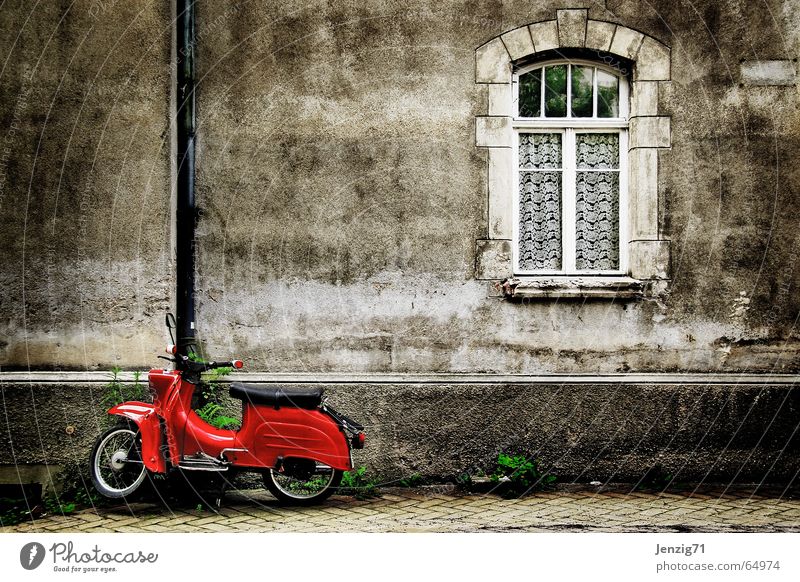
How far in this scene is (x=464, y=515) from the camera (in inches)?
238

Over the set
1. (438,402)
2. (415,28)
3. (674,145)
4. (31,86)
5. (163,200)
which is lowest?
(438,402)

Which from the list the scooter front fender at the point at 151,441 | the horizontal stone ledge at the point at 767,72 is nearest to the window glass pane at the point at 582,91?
the horizontal stone ledge at the point at 767,72

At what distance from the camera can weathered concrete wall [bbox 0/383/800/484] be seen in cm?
684

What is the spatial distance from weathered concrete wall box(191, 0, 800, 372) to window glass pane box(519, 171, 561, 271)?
17.4 inches

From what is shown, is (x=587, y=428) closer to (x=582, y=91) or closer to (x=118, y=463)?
(x=582, y=91)

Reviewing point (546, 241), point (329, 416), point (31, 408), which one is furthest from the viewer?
point (546, 241)

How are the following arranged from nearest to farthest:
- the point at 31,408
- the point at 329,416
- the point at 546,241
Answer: the point at 329,416
the point at 31,408
the point at 546,241

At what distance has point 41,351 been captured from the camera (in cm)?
673

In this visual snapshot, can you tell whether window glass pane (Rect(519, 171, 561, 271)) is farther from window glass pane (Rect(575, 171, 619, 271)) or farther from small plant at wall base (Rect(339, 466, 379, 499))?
small plant at wall base (Rect(339, 466, 379, 499))

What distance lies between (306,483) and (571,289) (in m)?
2.72

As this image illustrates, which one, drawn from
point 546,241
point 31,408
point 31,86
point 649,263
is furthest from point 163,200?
point 649,263

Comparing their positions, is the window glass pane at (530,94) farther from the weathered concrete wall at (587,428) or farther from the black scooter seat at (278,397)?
the black scooter seat at (278,397)

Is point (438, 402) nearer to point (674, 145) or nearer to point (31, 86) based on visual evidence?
point (674, 145)

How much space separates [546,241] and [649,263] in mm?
895
